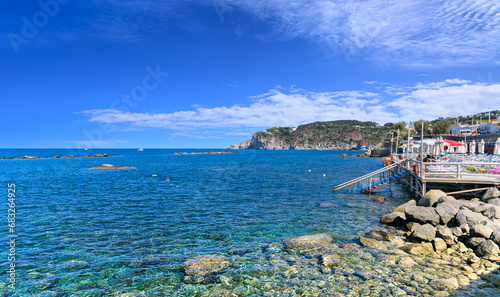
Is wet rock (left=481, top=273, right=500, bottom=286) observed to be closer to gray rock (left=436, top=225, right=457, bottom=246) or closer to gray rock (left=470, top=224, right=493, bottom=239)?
gray rock (left=436, top=225, right=457, bottom=246)

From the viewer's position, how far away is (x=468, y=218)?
13.5m

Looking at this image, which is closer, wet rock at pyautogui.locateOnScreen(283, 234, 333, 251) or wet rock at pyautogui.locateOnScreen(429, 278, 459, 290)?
wet rock at pyautogui.locateOnScreen(429, 278, 459, 290)

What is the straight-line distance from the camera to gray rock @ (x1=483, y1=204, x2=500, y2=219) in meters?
14.1

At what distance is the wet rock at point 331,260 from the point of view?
419 inches

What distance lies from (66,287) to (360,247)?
37.2 ft

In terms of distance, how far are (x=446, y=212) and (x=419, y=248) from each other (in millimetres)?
4117

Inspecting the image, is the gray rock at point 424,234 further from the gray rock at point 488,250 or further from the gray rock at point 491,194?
the gray rock at point 491,194

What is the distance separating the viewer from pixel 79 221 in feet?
55.8

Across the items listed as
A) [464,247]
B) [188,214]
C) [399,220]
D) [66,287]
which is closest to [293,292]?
[66,287]

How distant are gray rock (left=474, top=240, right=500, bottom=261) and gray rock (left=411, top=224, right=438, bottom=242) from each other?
5.80ft

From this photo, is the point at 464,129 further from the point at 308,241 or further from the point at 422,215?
the point at 308,241

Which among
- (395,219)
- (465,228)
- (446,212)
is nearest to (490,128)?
(446,212)

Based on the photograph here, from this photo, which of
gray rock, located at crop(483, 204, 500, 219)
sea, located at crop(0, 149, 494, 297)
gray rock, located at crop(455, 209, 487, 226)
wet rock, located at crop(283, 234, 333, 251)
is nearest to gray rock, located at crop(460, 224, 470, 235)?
gray rock, located at crop(455, 209, 487, 226)

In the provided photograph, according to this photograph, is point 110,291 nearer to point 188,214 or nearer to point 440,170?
point 188,214
